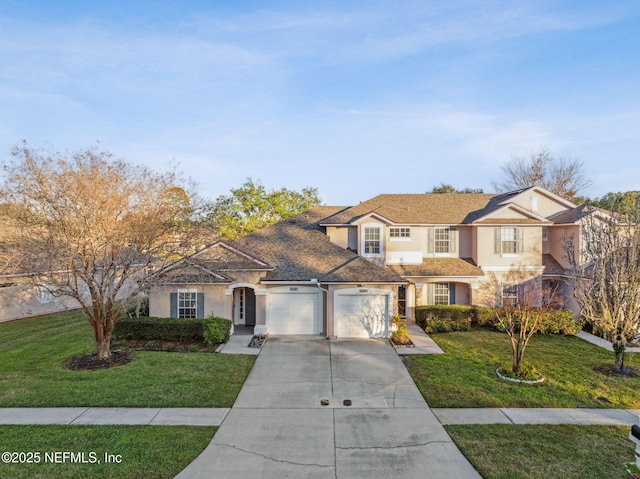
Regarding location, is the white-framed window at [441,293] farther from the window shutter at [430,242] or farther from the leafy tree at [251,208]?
the leafy tree at [251,208]

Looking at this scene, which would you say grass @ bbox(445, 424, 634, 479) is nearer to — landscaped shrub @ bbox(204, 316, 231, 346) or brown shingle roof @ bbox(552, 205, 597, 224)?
landscaped shrub @ bbox(204, 316, 231, 346)

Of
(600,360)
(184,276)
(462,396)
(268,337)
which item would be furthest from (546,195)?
(184,276)

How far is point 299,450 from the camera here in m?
7.49

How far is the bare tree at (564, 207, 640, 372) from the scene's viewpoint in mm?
12039

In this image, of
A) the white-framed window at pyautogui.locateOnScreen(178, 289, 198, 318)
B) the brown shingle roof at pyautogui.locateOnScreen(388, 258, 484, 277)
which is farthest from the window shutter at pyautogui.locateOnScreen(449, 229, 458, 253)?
the white-framed window at pyautogui.locateOnScreen(178, 289, 198, 318)

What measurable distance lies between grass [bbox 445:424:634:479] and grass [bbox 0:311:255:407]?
6.02m

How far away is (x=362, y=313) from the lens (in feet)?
54.1

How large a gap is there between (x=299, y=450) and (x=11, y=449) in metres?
5.68

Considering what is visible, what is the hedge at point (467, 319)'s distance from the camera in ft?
55.8

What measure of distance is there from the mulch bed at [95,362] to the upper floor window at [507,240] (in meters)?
18.0

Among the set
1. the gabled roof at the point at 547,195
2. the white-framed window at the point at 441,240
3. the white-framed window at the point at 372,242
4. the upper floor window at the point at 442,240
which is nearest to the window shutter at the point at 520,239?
the gabled roof at the point at 547,195

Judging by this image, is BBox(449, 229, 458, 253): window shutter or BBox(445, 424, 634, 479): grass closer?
BBox(445, 424, 634, 479): grass

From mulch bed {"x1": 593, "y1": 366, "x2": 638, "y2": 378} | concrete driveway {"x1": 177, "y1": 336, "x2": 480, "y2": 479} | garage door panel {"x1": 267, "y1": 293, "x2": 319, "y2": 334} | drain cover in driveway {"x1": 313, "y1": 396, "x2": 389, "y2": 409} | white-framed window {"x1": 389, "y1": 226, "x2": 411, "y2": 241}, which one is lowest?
drain cover in driveway {"x1": 313, "y1": 396, "x2": 389, "y2": 409}

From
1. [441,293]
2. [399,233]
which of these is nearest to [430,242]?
[399,233]
